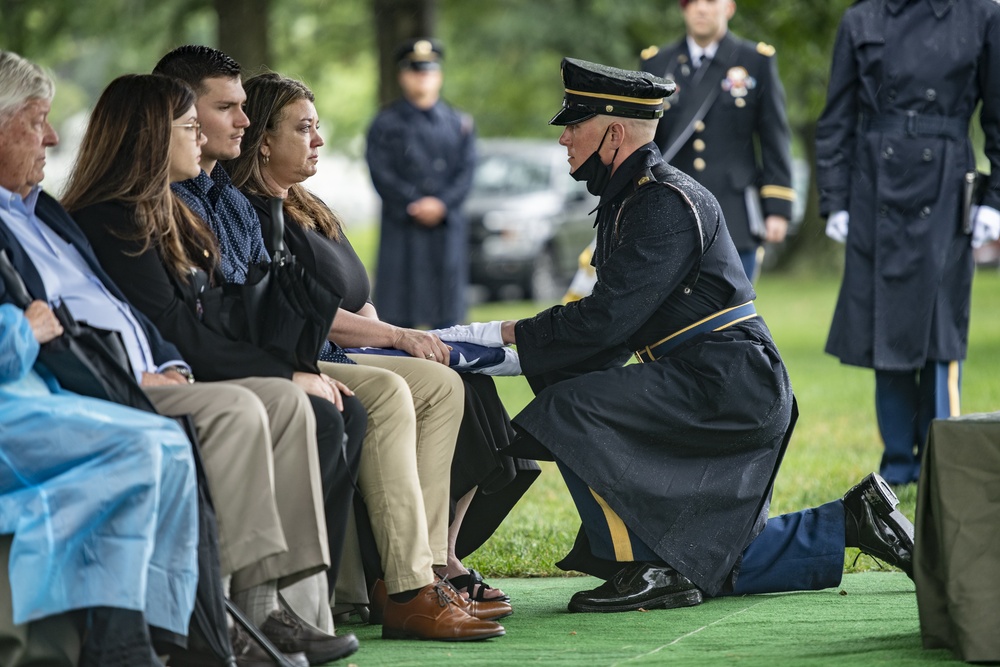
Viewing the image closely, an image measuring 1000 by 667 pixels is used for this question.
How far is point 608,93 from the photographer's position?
536cm

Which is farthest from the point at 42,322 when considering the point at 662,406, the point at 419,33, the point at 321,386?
the point at 419,33

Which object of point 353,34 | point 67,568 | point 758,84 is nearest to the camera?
point 67,568

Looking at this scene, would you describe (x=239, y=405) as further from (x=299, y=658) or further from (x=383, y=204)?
(x=383, y=204)

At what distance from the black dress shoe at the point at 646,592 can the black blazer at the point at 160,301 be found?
135cm

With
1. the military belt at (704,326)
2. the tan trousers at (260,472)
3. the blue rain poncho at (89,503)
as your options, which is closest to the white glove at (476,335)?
the military belt at (704,326)

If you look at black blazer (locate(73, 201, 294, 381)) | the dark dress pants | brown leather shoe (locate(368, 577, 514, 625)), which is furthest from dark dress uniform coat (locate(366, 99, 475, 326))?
black blazer (locate(73, 201, 294, 381))

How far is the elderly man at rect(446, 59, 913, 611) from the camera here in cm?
514

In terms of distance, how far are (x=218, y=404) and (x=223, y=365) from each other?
0.33 m

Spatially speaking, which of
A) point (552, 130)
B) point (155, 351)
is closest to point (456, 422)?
point (155, 351)

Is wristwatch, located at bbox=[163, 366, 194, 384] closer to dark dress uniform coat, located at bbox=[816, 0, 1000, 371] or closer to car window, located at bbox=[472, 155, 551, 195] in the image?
dark dress uniform coat, located at bbox=[816, 0, 1000, 371]

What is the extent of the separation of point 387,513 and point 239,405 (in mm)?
756

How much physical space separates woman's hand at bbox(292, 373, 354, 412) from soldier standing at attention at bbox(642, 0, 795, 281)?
14.9 ft

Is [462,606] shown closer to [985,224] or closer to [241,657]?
[241,657]

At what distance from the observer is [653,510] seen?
202 inches
